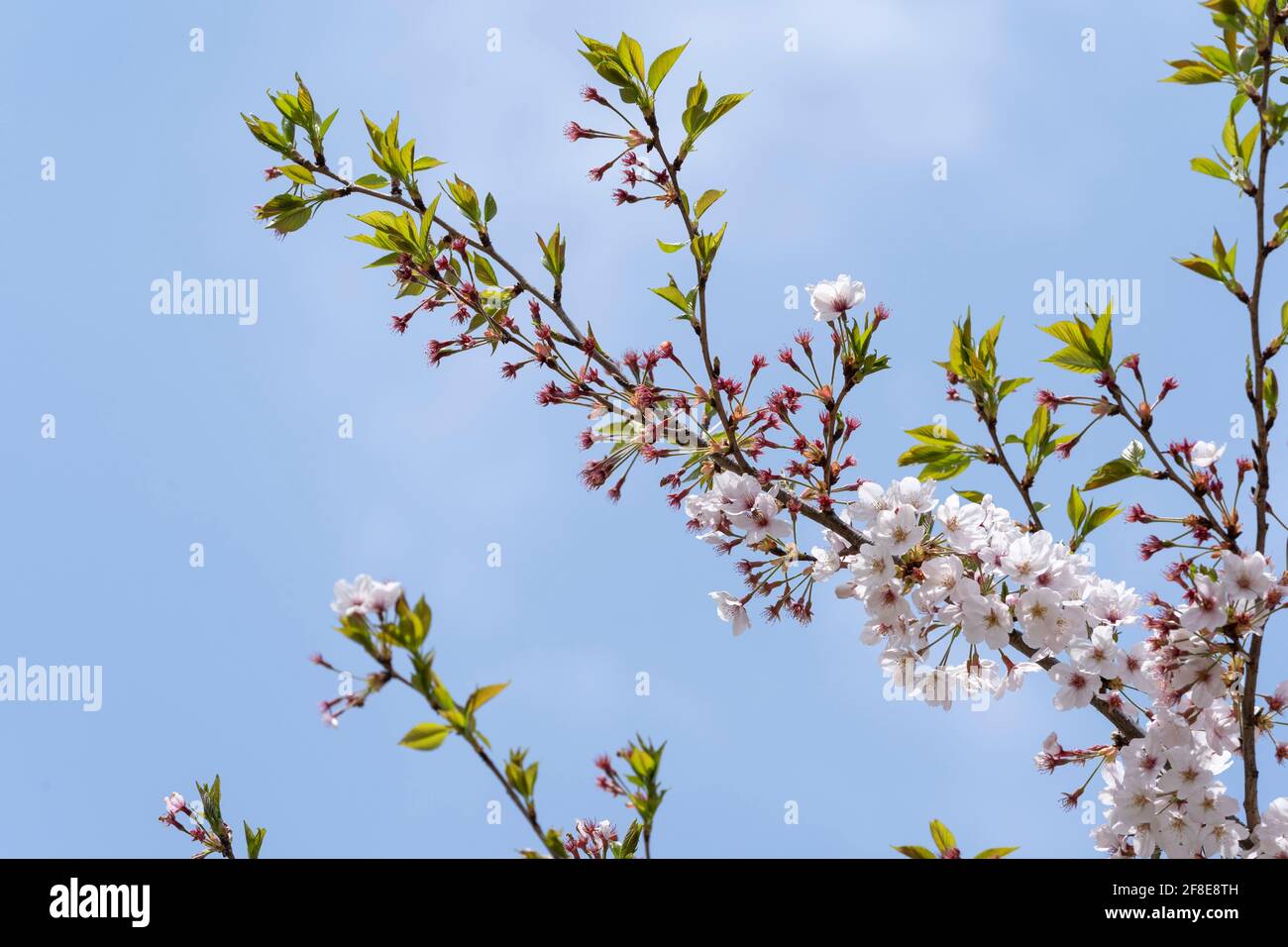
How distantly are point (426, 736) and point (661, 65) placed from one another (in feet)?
6.64

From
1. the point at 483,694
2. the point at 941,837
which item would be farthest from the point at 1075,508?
the point at 483,694

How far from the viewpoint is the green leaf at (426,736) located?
180 cm

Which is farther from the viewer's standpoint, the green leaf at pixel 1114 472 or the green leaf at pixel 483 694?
the green leaf at pixel 1114 472

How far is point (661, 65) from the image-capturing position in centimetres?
298

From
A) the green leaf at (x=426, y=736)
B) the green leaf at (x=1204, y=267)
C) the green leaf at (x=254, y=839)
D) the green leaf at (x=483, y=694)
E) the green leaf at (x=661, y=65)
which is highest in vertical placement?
the green leaf at (x=661, y=65)

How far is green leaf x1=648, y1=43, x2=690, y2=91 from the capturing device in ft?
9.65

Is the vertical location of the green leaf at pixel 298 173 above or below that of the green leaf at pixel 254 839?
above

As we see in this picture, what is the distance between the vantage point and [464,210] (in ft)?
10.8

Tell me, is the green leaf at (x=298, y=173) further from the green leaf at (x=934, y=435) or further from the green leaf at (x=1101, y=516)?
the green leaf at (x=1101, y=516)

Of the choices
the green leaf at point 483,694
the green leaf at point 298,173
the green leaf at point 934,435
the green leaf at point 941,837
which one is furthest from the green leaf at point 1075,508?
the green leaf at point 298,173

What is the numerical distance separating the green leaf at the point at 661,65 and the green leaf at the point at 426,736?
2.00 meters

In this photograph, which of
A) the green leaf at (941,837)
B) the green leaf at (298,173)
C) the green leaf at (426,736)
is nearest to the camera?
the green leaf at (426,736)

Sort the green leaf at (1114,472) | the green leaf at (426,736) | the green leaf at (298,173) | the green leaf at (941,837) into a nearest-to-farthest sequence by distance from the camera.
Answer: the green leaf at (426,736) → the green leaf at (941,837) → the green leaf at (1114,472) → the green leaf at (298,173)
